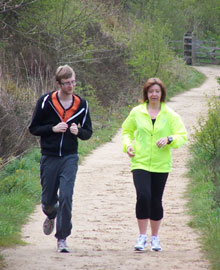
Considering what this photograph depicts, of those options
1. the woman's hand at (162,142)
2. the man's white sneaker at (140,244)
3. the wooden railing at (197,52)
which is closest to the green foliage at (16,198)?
the man's white sneaker at (140,244)

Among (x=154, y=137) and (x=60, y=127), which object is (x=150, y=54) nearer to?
(x=154, y=137)

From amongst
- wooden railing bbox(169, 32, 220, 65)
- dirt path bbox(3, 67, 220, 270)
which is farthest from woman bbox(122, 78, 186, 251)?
wooden railing bbox(169, 32, 220, 65)

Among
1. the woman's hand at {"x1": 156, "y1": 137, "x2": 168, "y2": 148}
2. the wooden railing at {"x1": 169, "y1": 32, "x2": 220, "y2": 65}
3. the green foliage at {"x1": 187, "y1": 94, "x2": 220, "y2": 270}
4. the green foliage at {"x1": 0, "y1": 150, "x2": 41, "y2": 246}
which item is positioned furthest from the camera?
the wooden railing at {"x1": 169, "y1": 32, "x2": 220, "y2": 65}

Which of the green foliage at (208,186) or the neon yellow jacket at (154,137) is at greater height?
the neon yellow jacket at (154,137)

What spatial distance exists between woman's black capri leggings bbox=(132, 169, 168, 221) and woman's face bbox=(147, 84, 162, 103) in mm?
685

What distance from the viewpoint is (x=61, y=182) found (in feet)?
20.5

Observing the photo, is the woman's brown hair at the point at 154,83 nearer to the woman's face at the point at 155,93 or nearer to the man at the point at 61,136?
the woman's face at the point at 155,93

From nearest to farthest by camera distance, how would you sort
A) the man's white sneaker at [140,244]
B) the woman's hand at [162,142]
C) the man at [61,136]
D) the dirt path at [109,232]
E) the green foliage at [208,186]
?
1. the dirt path at [109,232]
2. the woman's hand at [162,142]
3. the man at [61,136]
4. the man's white sneaker at [140,244]
5. the green foliage at [208,186]

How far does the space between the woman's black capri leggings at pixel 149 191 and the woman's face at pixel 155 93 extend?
0.68 m

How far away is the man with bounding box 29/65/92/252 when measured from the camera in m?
6.17

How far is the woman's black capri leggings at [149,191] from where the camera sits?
20.3 ft

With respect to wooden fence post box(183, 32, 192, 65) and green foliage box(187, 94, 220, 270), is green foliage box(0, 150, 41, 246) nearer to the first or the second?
green foliage box(187, 94, 220, 270)

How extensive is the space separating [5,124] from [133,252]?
17.9 feet

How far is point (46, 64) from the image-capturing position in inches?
724
